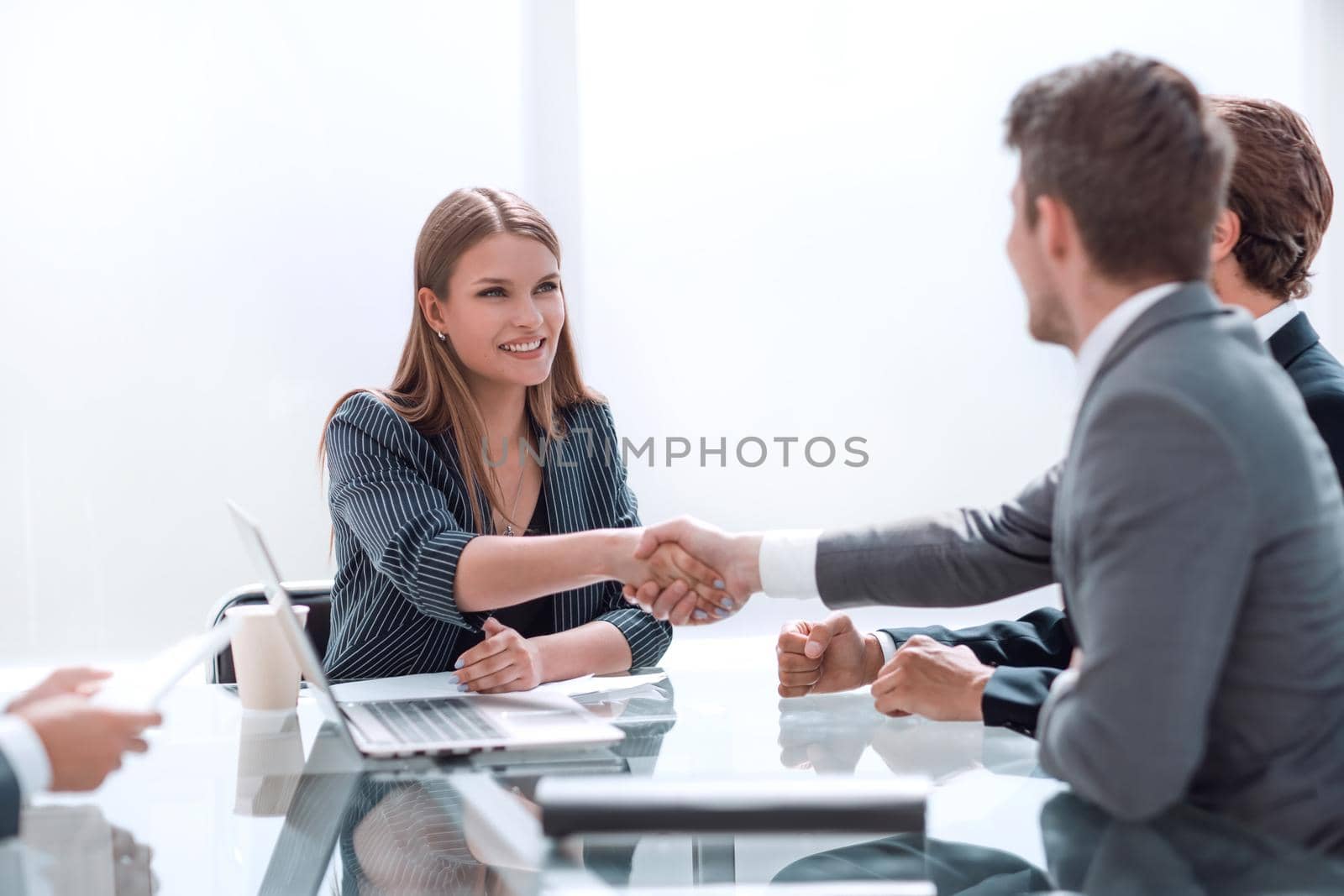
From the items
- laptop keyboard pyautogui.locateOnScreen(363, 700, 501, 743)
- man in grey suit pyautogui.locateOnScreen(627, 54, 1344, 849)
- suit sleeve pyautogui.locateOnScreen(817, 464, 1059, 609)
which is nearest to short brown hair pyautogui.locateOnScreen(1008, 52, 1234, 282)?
man in grey suit pyautogui.locateOnScreen(627, 54, 1344, 849)

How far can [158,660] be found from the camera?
5.00 feet

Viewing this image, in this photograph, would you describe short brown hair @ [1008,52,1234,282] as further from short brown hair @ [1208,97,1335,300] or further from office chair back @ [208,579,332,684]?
office chair back @ [208,579,332,684]

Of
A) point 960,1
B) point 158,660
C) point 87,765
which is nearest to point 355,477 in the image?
point 158,660

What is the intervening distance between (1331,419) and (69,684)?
165 cm

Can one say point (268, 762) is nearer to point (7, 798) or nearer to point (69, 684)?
point (69, 684)

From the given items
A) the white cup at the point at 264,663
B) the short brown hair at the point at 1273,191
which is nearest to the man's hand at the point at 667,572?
the white cup at the point at 264,663

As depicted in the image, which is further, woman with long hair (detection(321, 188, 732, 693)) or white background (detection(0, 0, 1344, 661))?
white background (detection(0, 0, 1344, 661))

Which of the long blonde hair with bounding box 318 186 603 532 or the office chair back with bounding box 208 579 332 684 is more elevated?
the long blonde hair with bounding box 318 186 603 532

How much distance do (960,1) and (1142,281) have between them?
3495 mm

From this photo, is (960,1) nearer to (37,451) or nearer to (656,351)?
(656,351)

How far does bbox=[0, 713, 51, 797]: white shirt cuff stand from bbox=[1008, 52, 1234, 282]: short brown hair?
1098 mm

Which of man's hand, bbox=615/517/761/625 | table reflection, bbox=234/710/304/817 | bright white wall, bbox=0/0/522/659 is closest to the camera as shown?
table reflection, bbox=234/710/304/817

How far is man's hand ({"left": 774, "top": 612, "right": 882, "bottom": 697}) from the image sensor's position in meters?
1.80

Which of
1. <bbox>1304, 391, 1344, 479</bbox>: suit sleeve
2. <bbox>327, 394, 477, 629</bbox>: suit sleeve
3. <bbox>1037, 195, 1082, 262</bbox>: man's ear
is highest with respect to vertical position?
<bbox>1037, 195, 1082, 262</bbox>: man's ear
